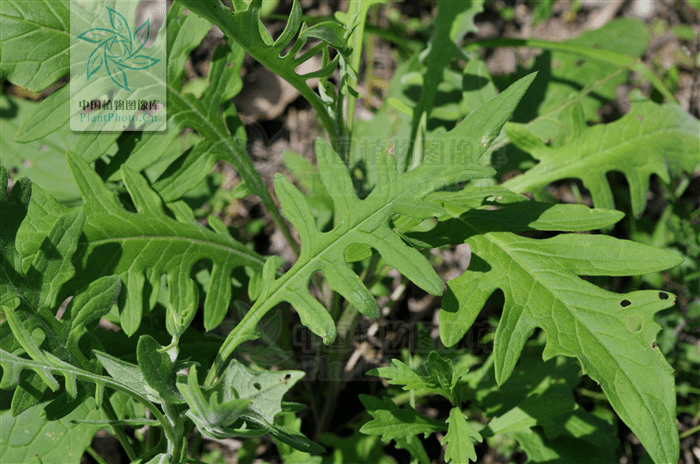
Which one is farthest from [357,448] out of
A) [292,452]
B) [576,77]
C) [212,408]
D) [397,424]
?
[576,77]

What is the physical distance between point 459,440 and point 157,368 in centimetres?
98

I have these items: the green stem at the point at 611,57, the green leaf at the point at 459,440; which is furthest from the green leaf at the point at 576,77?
the green leaf at the point at 459,440

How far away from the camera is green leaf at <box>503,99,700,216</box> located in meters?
2.33

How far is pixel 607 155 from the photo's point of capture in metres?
2.37

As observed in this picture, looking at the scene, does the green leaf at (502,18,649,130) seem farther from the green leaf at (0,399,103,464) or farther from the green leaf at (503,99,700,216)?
the green leaf at (0,399,103,464)

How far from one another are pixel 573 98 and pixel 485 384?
4.76 feet

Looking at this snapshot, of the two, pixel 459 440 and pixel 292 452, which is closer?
pixel 459 440

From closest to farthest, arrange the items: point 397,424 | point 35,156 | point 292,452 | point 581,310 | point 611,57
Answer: point 581,310 < point 397,424 < point 292,452 < point 35,156 < point 611,57

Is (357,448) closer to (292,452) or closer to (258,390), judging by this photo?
(292,452)

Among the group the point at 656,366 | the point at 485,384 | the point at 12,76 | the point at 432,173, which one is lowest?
the point at 485,384

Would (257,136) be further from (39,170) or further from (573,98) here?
(573,98)

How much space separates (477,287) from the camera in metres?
1.79

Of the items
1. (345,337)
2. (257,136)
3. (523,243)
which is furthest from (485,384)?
(257,136)

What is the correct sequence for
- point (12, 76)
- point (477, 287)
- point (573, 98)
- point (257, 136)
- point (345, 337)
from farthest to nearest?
point (257, 136) < point (573, 98) < point (345, 337) < point (12, 76) < point (477, 287)
